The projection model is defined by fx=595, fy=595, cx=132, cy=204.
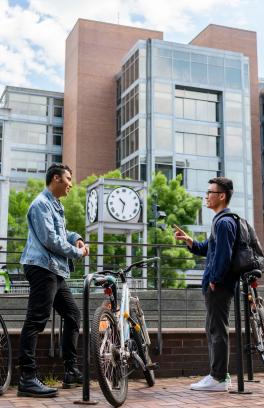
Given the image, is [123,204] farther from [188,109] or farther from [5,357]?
[188,109]

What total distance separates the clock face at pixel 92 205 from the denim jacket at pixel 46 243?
17.7m

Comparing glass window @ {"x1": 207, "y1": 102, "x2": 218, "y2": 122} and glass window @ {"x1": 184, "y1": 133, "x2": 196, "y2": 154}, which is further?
glass window @ {"x1": 207, "y1": 102, "x2": 218, "y2": 122}

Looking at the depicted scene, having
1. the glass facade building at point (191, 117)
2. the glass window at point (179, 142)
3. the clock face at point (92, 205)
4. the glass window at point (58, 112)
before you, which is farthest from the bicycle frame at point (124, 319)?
the glass window at point (58, 112)

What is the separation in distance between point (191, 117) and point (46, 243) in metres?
54.3

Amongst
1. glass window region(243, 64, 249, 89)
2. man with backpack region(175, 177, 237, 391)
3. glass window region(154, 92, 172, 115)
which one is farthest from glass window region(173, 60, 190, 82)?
man with backpack region(175, 177, 237, 391)

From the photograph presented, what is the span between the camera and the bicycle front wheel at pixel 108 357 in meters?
4.77

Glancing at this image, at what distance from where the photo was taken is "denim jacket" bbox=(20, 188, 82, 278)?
5500mm

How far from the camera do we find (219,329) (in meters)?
5.89

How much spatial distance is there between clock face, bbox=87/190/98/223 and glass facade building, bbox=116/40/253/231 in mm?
30738

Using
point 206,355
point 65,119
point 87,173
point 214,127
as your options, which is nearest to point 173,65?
point 214,127

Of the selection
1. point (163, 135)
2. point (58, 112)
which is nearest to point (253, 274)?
point (163, 135)

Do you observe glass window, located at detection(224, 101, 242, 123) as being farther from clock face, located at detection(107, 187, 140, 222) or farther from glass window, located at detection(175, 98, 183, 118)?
clock face, located at detection(107, 187, 140, 222)

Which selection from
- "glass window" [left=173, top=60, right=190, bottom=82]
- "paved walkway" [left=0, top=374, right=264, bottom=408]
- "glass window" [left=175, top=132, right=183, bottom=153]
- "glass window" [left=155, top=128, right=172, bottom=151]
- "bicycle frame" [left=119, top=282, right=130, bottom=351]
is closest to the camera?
"paved walkway" [left=0, top=374, right=264, bottom=408]

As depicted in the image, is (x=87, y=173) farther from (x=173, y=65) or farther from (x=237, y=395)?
(x=237, y=395)
